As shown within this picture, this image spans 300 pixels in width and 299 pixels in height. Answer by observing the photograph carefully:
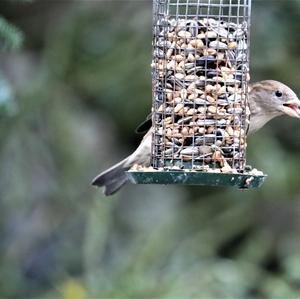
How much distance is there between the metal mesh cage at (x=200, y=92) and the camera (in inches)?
203

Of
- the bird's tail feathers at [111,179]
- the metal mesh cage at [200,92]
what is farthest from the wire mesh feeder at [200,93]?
the bird's tail feathers at [111,179]

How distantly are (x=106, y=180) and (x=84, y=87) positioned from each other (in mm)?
2309

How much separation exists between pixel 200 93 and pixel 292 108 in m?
0.80

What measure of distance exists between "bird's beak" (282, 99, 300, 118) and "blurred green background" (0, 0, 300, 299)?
187 centimetres

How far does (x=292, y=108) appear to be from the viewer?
577 centimetres

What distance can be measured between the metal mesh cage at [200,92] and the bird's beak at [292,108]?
1.71 feet

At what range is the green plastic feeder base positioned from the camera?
4.83m

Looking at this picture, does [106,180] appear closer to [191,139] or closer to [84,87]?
Result: [191,139]

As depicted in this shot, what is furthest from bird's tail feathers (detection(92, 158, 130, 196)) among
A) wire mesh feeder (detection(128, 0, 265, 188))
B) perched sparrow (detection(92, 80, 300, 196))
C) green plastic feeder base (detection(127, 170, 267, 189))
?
green plastic feeder base (detection(127, 170, 267, 189))

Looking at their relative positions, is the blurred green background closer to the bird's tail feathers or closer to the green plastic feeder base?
the bird's tail feathers

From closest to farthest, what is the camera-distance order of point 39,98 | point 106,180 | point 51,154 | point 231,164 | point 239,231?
point 231,164
point 106,180
point 39,98
point 51,154
point 239,231

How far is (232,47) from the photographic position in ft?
17.1

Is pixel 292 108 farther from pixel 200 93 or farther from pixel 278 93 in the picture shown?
pixel 200 93

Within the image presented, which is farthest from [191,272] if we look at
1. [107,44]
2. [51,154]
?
[107,44]
